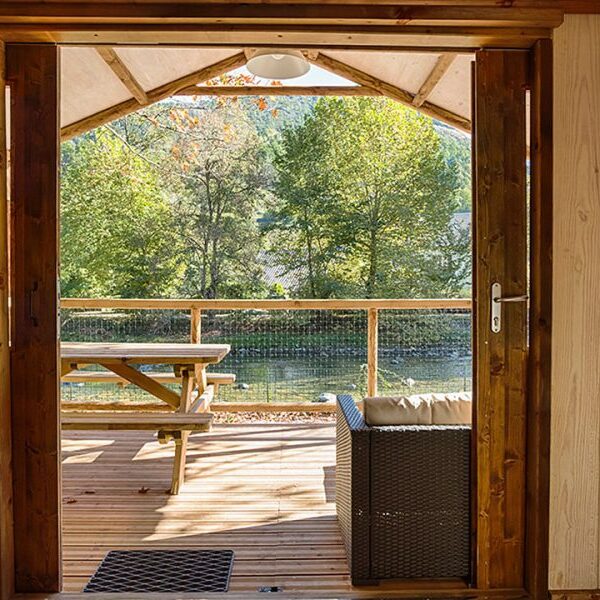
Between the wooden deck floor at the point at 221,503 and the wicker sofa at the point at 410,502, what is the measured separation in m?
0.20

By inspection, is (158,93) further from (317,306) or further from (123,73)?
(317,306)

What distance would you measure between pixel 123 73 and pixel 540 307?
363 cm

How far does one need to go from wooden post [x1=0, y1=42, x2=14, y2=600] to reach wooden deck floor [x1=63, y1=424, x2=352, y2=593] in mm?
263

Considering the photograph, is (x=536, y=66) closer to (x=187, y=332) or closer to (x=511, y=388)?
(x=511, y=388)

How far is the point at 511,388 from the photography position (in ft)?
7.88

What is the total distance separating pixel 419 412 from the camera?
8.21 ft

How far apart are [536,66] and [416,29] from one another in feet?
1.57

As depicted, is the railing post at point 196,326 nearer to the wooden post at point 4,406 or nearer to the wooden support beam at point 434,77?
the wooden support beam at point 434,77

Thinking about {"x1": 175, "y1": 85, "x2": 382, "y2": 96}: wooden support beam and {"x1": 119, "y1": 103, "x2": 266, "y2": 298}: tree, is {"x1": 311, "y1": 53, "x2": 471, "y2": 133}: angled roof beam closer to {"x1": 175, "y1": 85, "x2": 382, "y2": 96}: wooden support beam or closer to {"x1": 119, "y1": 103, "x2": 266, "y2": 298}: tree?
{"x1": 175, "y1": 85, "x2": 382, "y2": 96}: wooden support beam

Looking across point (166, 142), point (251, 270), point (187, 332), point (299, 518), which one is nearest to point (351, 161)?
point (251, 270)

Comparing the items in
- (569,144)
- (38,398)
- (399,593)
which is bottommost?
(399,593)

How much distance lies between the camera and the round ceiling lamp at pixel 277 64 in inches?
130

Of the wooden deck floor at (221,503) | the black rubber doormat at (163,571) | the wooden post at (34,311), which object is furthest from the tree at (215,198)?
the wooden post at (34,311)

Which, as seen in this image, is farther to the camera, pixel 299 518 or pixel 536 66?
pixel 299 518
